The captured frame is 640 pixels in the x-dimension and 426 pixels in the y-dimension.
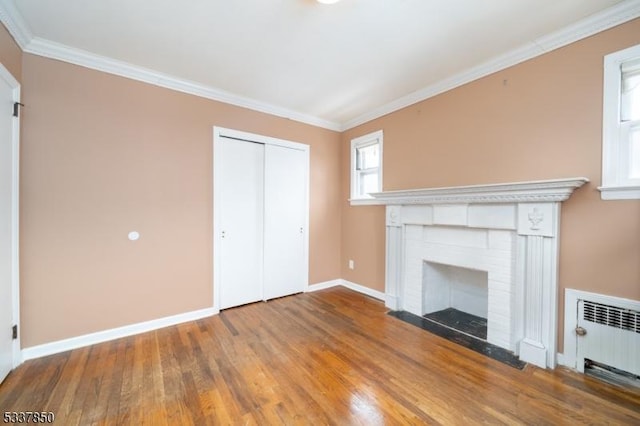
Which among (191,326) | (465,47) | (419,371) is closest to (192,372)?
(191,326)

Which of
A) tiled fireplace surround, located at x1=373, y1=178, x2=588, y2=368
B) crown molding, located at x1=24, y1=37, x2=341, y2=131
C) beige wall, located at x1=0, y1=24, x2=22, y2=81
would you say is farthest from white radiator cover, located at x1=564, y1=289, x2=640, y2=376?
beige wall, located at x1=0, y1=24, x2=22, y2=81

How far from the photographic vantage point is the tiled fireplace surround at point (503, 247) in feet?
6.77

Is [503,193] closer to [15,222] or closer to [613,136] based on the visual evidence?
[613,136]

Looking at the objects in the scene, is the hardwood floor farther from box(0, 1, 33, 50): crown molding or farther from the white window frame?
box(0, 1, 33, 50): crown molding

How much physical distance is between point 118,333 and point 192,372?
112 cm

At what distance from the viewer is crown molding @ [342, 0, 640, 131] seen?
1812 mm

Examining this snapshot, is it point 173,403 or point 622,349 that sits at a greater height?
point 622,349

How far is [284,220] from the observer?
3.74m

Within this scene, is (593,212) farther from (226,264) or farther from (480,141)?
(226,264)

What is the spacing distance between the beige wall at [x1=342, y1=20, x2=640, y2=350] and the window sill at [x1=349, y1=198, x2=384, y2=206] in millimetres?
633

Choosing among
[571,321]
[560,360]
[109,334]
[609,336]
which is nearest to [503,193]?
[571,321]

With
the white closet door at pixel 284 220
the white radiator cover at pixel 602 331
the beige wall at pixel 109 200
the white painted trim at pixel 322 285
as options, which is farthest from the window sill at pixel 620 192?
the beige wall at pixel 109 200

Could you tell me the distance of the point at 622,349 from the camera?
6.05 feet

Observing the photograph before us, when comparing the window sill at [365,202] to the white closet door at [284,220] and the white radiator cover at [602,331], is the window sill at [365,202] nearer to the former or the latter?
the white closet door at [284,220]
